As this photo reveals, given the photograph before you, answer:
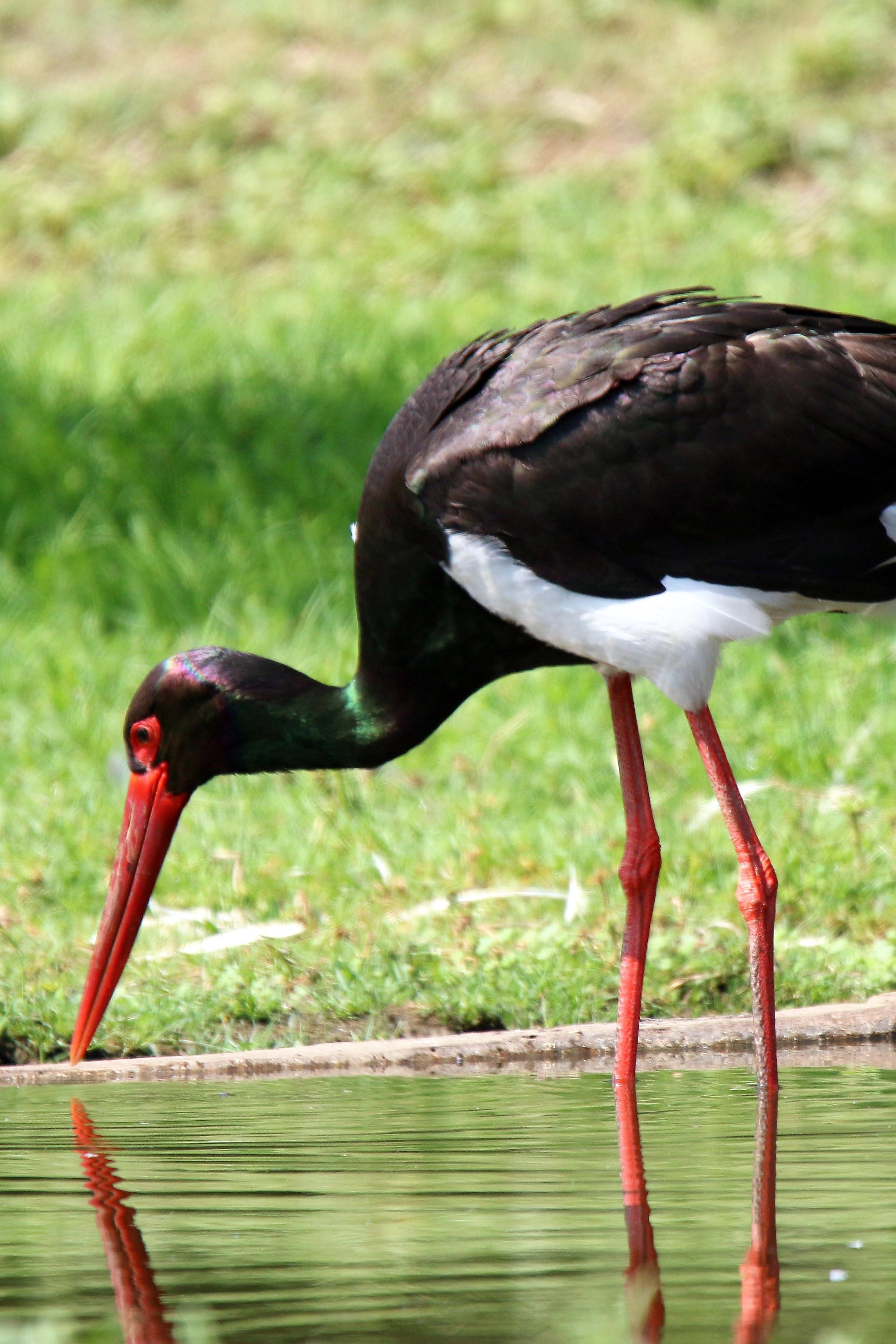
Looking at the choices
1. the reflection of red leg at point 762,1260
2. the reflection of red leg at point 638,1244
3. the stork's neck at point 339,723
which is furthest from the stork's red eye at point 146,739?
the reflection of red leg at point 762,1260

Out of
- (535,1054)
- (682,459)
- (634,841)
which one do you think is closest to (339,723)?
(634,841)

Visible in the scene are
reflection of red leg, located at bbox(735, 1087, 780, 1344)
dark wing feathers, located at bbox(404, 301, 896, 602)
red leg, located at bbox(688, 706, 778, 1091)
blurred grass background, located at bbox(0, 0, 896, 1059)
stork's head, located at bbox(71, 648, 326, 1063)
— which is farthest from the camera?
blurred grass background, located at bbox(0, 0, 896, 1059)

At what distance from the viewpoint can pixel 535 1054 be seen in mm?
4188

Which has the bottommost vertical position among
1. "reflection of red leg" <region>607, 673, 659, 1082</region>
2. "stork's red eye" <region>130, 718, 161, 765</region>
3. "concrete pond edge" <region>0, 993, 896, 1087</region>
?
"concrete pond edge" <region>0, 993, 896, 1087</region>

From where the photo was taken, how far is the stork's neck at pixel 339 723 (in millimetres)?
4465

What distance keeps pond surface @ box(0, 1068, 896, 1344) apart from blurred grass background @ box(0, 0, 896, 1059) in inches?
29.0

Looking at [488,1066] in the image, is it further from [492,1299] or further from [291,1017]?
[492,1299]

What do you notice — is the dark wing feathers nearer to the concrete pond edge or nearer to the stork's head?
the stork's head

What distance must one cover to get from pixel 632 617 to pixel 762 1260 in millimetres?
1791

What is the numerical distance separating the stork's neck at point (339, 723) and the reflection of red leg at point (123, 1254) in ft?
3.87

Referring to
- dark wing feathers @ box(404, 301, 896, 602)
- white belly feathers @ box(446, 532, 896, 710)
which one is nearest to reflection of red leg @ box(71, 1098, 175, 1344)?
white belly feathers @ box(446, 532, 896, 710)

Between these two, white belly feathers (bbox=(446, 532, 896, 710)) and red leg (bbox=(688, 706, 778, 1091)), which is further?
red leg (bbox=(688, 706, 778, 1091))

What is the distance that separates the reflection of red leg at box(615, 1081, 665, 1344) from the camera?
2201 mm

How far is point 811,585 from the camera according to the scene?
4164 mm
